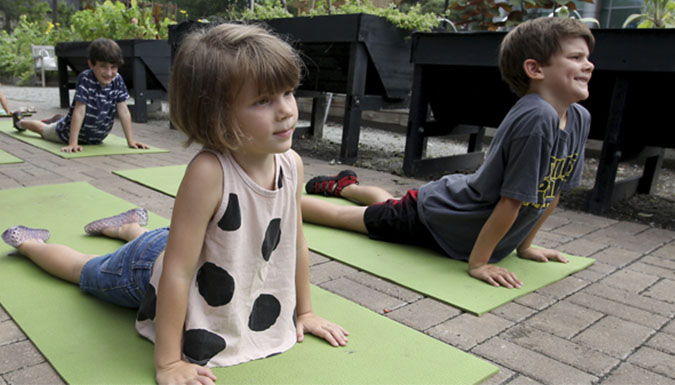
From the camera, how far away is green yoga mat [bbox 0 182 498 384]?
4.77 feet

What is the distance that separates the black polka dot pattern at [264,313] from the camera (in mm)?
1511

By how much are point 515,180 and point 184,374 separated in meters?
1.43

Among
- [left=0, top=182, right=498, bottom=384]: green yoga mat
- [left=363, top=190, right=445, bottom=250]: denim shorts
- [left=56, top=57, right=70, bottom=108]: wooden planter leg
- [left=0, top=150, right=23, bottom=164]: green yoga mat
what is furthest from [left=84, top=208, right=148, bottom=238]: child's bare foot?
[left=56, top=57, right=70, bottom=108]: wooden planter leg

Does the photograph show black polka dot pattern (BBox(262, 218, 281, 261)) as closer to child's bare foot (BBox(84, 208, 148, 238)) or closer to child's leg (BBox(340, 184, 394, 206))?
child's bare foot (BBox(84, 208, 148, 238))

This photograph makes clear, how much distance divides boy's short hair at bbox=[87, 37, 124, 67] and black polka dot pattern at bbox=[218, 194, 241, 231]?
12.5ft

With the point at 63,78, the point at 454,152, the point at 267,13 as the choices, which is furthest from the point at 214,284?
the point at 63,78

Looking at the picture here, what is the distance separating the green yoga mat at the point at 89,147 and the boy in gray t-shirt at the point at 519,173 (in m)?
3.10

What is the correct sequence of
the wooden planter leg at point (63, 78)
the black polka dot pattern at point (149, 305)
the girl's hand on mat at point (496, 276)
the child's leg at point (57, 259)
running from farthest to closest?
the wooden planter leg at point (63, 78) → the girl's hand on mat at point (496, 276) → the child's leg at point (57, 259) → the black polka dot pattern at point (149, 305)

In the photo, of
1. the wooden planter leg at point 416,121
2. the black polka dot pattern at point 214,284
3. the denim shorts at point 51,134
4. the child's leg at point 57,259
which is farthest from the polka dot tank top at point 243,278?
the denim shorts at point 51,134

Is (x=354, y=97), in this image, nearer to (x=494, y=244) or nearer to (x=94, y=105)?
(x=94, y=105)

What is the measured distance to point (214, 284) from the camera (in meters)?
1.40

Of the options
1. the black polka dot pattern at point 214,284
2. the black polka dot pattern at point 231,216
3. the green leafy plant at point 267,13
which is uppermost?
the green leafy plant at point 267,13

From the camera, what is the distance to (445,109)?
4652 millimetres

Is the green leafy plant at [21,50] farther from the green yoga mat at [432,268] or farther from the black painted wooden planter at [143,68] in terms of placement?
the green yoga mat at [432,268]
